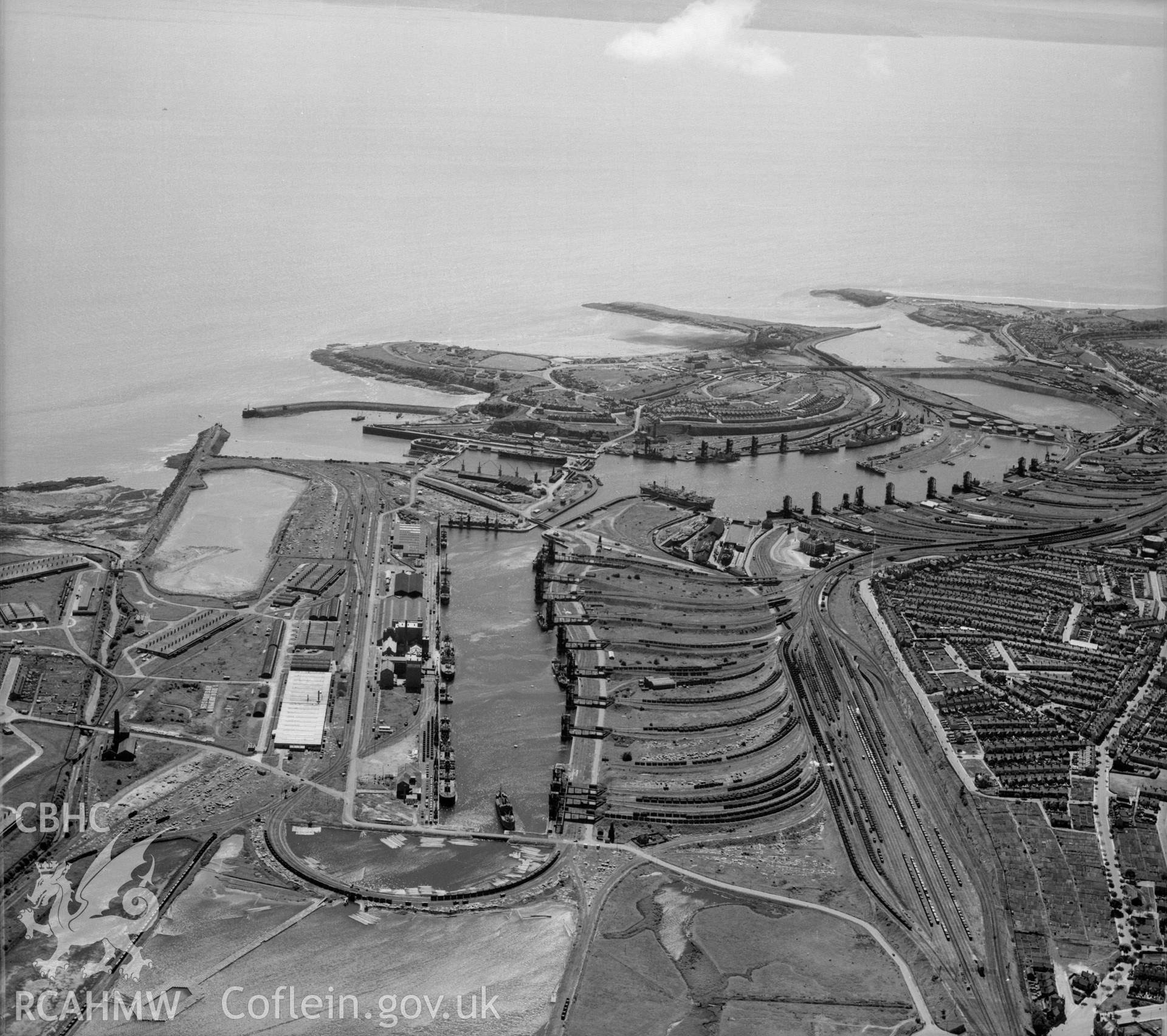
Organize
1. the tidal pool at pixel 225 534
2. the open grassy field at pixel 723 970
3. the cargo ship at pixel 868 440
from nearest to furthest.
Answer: the open grassy field at pixel 723 970 < the tidal pool at pixel 225 534 < the cargo ship at pixel 868 440

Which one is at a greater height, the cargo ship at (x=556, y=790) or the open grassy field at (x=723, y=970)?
the cargo ship at (x=556, y=790)

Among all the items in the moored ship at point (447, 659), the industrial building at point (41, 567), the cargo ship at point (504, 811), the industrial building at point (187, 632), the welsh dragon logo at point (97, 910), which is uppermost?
the industrial building at point (41, 567)

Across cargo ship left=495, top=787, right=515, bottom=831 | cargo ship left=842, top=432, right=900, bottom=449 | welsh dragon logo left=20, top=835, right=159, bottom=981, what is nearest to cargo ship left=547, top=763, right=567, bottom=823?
cargo ship left=495, top=787, right=515, bottom=831

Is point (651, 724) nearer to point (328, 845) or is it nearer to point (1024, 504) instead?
point (328, 845)

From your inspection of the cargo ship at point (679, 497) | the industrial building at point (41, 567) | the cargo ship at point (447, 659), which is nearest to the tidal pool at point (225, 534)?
the industrial building at point (41, 567)

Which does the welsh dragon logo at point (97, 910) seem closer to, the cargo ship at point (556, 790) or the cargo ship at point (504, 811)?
the cargo ship at point (504, 811)

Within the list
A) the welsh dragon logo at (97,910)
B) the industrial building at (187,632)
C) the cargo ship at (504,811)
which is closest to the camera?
the welsh dragon logo at (97,910)

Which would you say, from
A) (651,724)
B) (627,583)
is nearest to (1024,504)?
(627,583)

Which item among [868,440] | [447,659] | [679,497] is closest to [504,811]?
[447,659]
